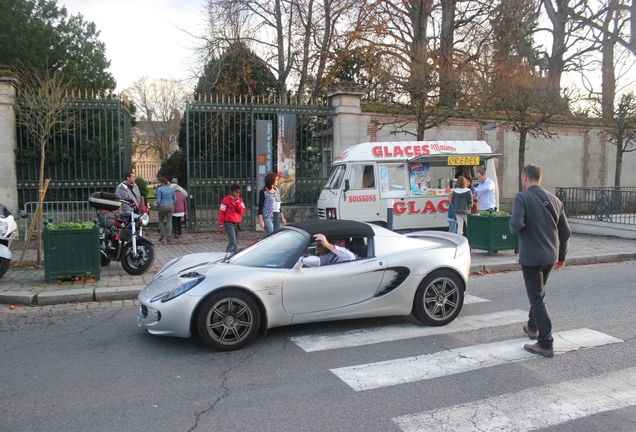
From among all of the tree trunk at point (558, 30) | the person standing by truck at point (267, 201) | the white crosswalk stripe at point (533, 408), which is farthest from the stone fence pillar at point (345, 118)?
the tree trunk at point (558, 30)

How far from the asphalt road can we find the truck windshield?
7423 millimetres

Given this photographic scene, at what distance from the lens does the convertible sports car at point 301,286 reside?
5.16 m

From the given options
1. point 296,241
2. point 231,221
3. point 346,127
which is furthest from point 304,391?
point 346,127

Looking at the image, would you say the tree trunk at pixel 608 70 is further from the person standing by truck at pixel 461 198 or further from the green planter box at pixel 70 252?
the green planter box at pixel 70 252

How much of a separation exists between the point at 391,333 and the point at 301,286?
4.03ft

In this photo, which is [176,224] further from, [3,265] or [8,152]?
[3,265]

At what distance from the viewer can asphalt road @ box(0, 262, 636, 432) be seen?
3.75 metres

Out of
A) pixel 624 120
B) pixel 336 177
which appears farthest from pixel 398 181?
pixel 624 120

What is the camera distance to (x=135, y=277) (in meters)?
8.75

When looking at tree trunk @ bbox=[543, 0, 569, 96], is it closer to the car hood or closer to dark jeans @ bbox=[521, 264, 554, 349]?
dark jeans @ bbox=[521, 264, 554, 349]

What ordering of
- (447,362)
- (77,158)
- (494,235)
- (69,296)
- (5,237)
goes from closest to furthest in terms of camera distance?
(447,362) → (69,296) → (5,237) → (494,235) → (77,158)

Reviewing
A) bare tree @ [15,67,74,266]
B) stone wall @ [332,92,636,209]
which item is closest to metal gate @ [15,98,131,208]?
bare tree @ [15,67,74,266]

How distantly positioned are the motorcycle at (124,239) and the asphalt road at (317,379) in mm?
2400

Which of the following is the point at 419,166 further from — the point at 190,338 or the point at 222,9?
the point at 222,9
